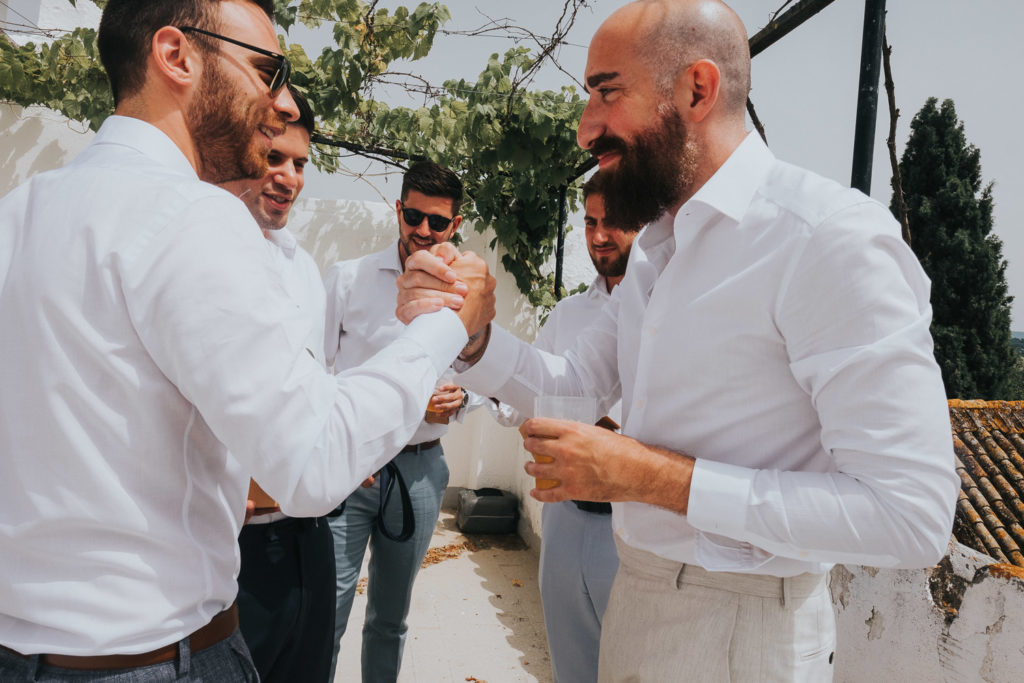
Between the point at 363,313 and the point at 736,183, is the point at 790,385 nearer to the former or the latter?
the point at 736,183

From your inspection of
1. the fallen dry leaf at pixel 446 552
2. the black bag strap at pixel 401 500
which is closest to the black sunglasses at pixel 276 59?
the black bag strap at pixel 401 500

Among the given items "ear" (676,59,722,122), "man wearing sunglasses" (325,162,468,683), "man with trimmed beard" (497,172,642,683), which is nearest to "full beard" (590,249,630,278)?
"man with trimmed beard" (497,172,642,683)

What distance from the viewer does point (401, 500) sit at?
9.75ft

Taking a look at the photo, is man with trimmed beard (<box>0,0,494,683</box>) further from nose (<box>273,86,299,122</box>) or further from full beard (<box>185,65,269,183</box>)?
nose (<box>273,86,299,122</box>)

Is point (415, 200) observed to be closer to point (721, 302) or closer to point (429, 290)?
point (429, 290)

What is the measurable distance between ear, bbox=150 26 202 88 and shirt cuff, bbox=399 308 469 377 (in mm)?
611

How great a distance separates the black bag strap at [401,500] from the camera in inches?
109

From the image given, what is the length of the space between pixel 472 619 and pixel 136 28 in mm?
3992

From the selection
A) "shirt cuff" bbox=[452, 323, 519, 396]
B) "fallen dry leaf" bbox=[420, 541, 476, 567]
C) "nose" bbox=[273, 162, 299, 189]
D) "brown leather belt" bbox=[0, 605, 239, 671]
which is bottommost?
"fallen dry leaf" bbox=[420, 541, 476, 567]

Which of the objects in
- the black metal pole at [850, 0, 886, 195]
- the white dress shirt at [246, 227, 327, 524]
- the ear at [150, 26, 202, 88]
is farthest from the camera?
the white dress shirt at [246, 227, 327, 524]

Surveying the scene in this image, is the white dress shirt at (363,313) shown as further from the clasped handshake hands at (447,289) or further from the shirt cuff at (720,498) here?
the shirt cuff at (720,498)

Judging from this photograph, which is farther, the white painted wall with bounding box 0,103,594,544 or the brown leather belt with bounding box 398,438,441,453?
the white painted wall with bounding box 0,103,594,544

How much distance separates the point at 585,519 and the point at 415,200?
1.81 meters

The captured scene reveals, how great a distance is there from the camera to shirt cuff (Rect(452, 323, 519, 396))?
1.74 m
